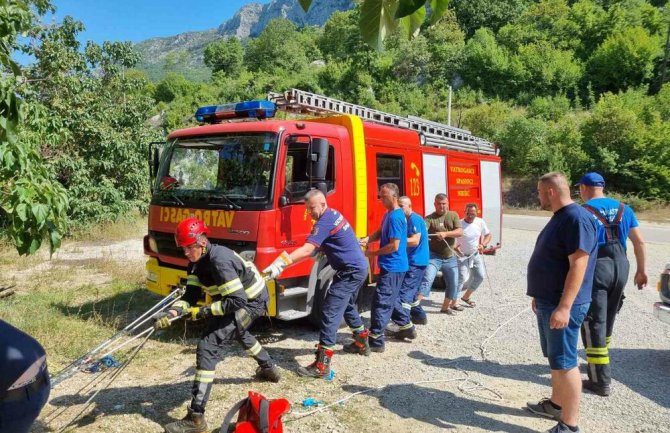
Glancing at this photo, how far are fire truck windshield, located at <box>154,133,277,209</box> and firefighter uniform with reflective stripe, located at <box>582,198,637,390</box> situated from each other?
10.3 ft

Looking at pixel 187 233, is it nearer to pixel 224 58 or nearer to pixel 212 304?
pixel 212 304

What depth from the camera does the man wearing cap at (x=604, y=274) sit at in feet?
13.1

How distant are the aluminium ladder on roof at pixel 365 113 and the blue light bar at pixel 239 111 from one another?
21.8 inches

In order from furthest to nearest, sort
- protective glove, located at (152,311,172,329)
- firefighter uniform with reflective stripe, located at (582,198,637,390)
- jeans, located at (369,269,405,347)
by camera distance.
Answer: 1. jeans, located at (369,269,405,347)
2. firefighter uniform with reflective stripe, located at (582,198,637,390)
3. protective glove, located at (152,311,172,329)

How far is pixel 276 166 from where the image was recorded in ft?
15.8

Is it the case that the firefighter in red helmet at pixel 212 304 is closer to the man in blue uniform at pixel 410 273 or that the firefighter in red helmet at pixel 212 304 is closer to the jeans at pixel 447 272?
the man in blue uniform at pixel 410 273

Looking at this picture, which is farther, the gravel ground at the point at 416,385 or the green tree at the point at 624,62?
the green tree at the point at 624,62

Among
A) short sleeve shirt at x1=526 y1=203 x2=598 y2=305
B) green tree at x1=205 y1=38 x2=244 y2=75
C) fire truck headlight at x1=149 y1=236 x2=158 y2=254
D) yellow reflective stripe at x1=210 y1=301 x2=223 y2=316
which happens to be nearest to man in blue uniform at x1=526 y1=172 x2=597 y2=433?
short sleeve shirt at x1=526 y1=203 x2=598 y2=305

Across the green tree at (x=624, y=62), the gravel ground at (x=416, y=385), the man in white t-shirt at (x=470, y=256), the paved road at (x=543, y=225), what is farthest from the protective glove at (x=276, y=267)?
the green tree at (x=624, y=62)

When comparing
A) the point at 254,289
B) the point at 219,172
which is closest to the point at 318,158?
the point at 219,172

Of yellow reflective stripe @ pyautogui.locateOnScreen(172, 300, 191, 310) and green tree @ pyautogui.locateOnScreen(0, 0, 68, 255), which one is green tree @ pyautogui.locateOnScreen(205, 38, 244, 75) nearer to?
green tree @ pyautogui.locateOnScreen(0, 0, 68, 255)

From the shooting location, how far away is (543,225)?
18.7 metres

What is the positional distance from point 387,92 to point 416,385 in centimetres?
4844

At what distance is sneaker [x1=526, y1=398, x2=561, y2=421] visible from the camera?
3602mm
